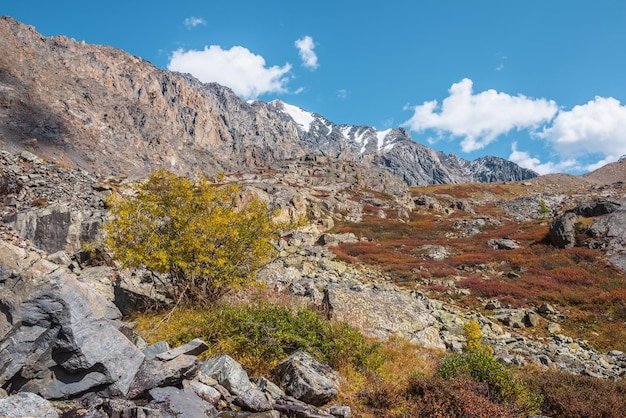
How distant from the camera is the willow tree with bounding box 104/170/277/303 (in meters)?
10.2

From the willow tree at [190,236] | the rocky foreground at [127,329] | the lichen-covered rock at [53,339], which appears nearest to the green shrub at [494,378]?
the rocky foreground at [127,329]

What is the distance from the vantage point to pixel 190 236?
1028cm

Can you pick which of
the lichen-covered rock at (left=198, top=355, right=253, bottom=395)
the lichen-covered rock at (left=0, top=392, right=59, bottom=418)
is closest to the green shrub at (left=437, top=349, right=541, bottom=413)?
the lichen-covered rock at (left=198, top=355, right=253, bottom=395)

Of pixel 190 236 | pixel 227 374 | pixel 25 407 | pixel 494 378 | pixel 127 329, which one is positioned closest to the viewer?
pixel 25 407

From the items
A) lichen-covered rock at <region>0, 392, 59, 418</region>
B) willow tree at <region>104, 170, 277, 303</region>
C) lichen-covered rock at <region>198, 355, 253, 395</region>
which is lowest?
lichen-covered rock at <region>198, 355, 253, 395</region>

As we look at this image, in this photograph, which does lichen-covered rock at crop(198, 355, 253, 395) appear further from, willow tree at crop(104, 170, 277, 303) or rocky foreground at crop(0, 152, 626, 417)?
willow tree at crop(104, 170, 277, 303)

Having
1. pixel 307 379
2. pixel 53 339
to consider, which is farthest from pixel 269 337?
pixel 53 339

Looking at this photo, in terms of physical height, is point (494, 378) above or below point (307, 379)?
below

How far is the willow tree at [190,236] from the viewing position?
33.4 feet

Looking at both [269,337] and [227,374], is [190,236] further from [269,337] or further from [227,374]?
[227,374]

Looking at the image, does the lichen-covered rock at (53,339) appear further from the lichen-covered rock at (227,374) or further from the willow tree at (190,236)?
the willow tree at (190,236)

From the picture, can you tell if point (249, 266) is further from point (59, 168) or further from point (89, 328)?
point (59, 168)

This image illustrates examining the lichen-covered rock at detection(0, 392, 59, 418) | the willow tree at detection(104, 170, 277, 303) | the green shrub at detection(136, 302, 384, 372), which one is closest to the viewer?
the lichen-covered rock at detection(0, 392, 59, 418)

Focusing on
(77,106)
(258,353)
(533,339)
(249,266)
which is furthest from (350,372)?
(77,106)
